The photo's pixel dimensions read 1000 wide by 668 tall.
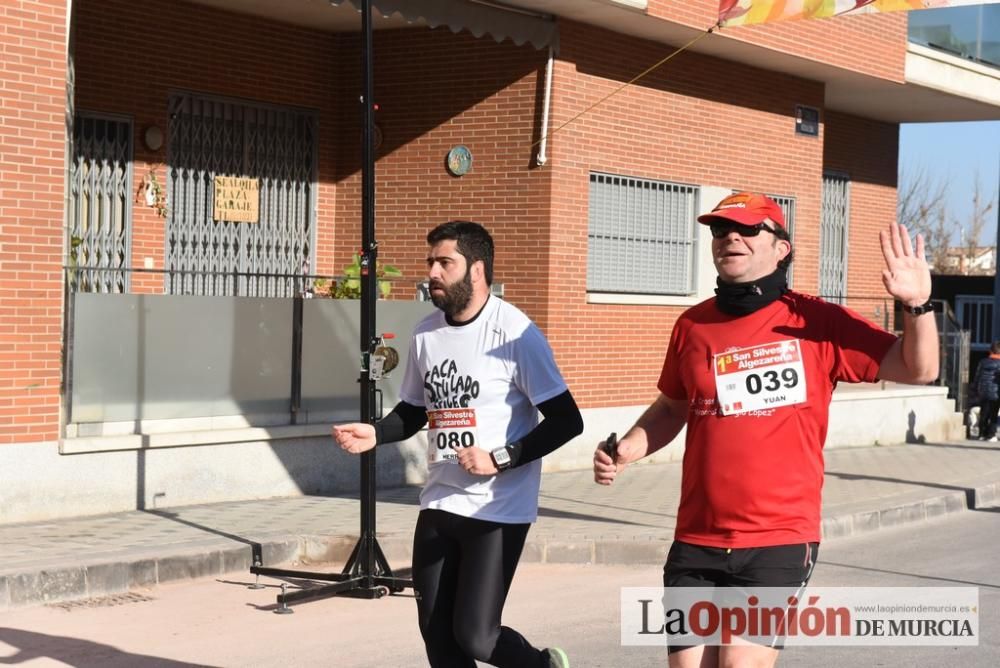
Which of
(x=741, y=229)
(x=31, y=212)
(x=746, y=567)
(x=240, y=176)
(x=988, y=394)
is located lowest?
(x=988, y=394)

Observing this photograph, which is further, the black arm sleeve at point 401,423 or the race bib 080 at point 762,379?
the black arm sleeve at point 401,423

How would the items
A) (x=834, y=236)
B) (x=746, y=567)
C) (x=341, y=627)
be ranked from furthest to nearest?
(x=834, y=236), (x=341, y=627), (x=746, y=567)

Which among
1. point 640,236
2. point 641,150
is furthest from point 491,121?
point 640,236

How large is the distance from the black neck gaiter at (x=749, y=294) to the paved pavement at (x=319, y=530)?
5361 millimetres

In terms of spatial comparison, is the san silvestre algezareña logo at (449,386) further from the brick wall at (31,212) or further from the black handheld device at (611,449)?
the brick wall at (31,212)

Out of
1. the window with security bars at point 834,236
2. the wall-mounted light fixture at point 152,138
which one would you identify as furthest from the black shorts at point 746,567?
the window with security bars at point 834,236

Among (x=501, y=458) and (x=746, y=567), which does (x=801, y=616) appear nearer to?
(x=501, y=458)

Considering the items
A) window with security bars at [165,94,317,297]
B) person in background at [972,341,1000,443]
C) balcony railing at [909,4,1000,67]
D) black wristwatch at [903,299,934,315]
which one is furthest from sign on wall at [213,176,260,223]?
black wristwatch at [903,299,934,315]

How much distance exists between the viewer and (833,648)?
782 cm

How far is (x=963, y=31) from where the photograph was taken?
69.0 ft

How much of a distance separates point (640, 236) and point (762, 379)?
12.0m

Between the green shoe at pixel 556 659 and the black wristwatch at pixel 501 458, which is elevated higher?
the black wristwatch at pixel 501 458

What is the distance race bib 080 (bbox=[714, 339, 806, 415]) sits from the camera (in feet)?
14.8

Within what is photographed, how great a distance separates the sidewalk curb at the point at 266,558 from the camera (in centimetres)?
858
